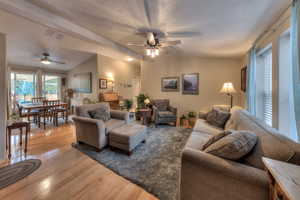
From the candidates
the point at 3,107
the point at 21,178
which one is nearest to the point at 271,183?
the point at 21,178

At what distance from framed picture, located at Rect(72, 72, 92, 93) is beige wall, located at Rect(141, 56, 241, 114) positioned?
2.53 meters

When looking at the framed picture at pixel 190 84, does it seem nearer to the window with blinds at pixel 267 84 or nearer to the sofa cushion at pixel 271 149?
the window with blinds at pixel 267 84

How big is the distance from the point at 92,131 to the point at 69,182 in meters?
0.93

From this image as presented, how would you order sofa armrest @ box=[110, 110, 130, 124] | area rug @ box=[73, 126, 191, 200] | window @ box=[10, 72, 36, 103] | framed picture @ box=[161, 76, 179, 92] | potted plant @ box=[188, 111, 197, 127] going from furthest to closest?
window @ box=[10, 72, 36, 103]
framed picture @ box=[161, 76, 179, 92]
potted plant @ box=[188, 111, 197, 127]
sofa armrest @ box=[110, 110, 130, 124]
area rug @ box=[73, 126, 191, 200]

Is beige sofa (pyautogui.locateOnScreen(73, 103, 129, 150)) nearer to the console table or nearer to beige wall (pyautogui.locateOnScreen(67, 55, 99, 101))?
the console table

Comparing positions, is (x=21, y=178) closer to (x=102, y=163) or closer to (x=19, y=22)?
(x=102, y=163)

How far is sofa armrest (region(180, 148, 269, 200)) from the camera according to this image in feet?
3.02

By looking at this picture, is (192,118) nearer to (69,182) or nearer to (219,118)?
(219,118)

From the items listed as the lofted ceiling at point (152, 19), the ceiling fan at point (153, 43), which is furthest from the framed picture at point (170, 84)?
the ceiling fan at point (153, 43)

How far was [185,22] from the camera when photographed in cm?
221

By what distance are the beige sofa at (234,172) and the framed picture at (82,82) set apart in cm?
553

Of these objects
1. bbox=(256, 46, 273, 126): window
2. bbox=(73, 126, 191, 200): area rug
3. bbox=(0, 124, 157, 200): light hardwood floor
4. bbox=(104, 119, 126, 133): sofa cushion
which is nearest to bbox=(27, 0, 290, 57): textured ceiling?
bbox=(256, 46, 273, 126): window

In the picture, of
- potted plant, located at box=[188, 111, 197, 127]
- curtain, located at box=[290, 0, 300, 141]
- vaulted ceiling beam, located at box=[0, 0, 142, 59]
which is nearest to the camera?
curtain, located at box=[290, 0, 300, 141]

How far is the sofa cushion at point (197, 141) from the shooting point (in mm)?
1768
